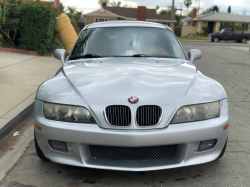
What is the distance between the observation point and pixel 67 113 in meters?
3.02

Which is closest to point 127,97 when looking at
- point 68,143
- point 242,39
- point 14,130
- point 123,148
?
point 123,148

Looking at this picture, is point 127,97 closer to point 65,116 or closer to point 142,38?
point 65,116

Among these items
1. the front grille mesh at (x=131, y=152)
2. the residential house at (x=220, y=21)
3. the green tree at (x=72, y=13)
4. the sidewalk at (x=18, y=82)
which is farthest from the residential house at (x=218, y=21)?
the front grille mesh at (x=131, y=152)

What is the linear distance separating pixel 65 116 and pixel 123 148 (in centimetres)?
60

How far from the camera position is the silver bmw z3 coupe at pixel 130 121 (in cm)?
288

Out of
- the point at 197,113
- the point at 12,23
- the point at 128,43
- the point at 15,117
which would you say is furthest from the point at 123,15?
the point at 197,113

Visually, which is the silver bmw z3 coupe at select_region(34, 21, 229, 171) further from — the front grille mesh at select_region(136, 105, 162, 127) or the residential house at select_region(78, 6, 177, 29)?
the residential house at select_region(78, 6, 177, 29)

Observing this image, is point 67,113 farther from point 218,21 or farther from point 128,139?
point 218,21

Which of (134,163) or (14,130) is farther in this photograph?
(14,130)

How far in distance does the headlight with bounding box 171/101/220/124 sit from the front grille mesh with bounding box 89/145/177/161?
27 cm

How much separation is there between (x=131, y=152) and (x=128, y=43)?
2.01 meters

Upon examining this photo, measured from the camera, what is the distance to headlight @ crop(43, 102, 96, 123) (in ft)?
9.73

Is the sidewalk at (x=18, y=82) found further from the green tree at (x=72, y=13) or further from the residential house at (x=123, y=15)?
the residential house at (x=123, y=15)

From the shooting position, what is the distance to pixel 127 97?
2969 millimetres
